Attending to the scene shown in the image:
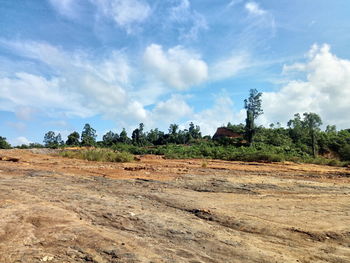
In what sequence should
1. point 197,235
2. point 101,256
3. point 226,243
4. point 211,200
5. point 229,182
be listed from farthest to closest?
point 229,182
point 211,200
point 197,235
point 226,243
point 101,256

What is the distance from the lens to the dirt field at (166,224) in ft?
13.0

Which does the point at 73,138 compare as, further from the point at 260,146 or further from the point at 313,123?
the point at 313,123

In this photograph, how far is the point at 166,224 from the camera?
518cm

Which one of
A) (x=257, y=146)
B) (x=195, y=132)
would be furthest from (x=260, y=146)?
(x=195, y=132)

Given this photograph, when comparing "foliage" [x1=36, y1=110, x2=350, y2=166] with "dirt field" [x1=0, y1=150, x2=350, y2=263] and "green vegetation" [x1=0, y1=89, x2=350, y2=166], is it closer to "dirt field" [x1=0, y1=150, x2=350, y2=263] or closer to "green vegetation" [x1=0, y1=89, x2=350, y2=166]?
"green vegetation" [x1=0, y1=89, x2=350, y2=166]

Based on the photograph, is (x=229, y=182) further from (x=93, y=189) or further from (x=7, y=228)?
(x=7, y=228)

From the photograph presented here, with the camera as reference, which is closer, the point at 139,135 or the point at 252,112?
the point at 252,112

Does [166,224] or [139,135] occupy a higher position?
[139,135]

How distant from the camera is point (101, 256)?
376cm

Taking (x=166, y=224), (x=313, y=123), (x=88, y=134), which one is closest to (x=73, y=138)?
(x=88, y=134)

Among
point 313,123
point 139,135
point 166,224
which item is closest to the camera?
point 166,224

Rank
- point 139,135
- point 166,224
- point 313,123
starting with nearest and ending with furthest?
point 166,224 → point 313,123 → point 139,135

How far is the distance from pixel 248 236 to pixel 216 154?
72.4 feet

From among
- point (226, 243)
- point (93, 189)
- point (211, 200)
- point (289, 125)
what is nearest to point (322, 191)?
point (211, 200)
